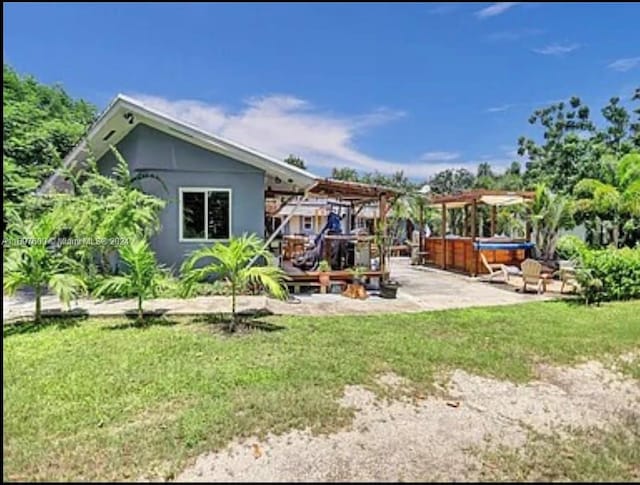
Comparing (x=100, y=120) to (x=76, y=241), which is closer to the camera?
(x=76, y=241)

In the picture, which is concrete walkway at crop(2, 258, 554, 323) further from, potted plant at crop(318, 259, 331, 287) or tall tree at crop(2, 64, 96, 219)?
tall tree at crop(2, 64, 96, 219)

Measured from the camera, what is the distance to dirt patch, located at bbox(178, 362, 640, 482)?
3.72 m

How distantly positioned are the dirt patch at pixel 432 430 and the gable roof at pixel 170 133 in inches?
280

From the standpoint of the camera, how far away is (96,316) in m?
8.59

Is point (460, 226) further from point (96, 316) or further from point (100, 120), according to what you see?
point (96, 316)

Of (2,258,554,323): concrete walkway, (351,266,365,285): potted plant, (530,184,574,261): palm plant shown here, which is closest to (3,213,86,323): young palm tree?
(2,258,554,323): concrete walkway

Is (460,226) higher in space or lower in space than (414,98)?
lower

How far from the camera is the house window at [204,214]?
12305 millimetres

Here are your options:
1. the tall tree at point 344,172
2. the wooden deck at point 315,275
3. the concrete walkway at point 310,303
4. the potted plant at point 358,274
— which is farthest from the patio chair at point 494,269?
the tall tree at point 344,172

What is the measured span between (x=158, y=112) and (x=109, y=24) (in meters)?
6.28

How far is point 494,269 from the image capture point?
15938 mm

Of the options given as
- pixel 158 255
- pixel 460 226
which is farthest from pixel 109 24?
pixel 460 226

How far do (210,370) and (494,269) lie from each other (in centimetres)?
1237

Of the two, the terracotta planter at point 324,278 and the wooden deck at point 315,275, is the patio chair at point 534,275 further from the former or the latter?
the terracotta planter at point 324,278
